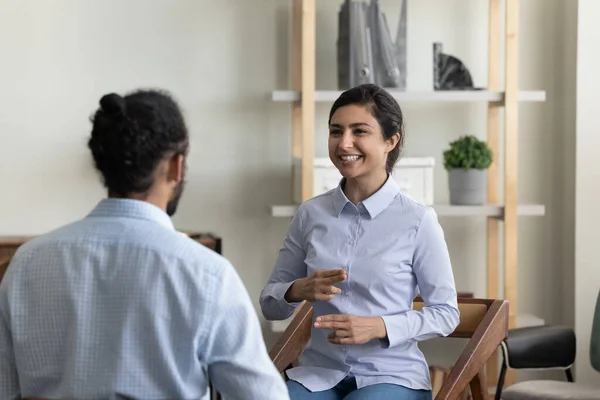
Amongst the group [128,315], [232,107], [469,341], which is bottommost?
[469,341]

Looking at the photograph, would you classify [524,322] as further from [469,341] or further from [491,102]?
[469,341]

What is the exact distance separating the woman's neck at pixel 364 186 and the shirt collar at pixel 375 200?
2cm

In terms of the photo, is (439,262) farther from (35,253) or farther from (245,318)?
(35,253)

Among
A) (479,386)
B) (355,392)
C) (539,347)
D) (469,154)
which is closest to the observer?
(355,392)

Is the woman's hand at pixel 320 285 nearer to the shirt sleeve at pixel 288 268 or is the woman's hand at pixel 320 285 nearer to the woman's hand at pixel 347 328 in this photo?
the woman's hand at pixel 347 328

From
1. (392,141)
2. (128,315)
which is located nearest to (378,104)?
(392,141)

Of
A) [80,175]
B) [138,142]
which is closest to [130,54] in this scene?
[80,175]

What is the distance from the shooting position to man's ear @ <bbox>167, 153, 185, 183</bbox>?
1.57 meters

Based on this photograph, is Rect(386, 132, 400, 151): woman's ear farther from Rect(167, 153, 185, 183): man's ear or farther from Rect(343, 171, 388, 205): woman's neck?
Rect(167, 153, 185, 183): man's ear

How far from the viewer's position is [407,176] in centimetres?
392

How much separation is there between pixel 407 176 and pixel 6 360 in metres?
2.51

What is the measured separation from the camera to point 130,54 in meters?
4.04

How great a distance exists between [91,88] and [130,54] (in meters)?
0.20

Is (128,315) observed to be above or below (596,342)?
above
